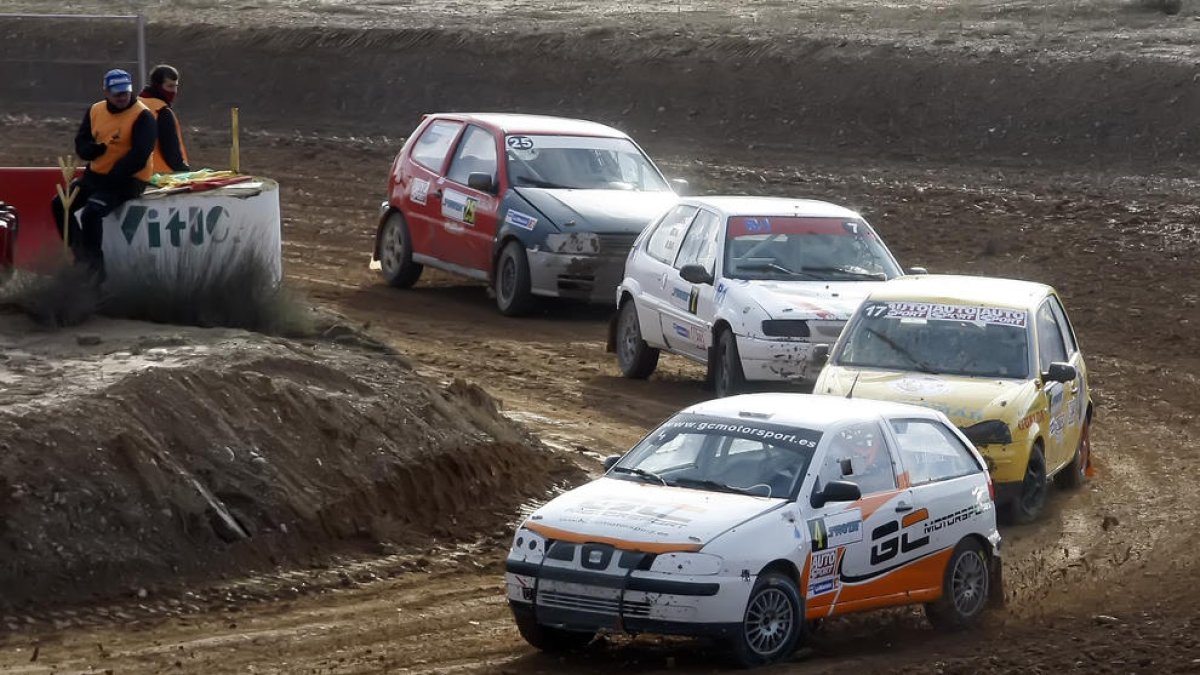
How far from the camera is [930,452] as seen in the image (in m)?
10.7

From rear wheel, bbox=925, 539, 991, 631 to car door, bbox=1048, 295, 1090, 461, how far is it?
303cm

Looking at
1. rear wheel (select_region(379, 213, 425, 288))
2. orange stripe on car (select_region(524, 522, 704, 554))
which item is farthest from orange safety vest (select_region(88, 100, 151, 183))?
rear wheel (select_region(379, 213, 425, 288))

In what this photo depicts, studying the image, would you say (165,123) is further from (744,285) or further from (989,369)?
(989,369)

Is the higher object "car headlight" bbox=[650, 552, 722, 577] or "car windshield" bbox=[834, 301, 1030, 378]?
"car windshield" bbox=[834, 301, 1030, 378]

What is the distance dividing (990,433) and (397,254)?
9.67m

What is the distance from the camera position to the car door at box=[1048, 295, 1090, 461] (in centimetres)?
1359

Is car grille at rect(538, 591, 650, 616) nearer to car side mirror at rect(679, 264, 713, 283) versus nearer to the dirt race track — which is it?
the dirt race track

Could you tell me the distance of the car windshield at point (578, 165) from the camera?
19672 millimetres

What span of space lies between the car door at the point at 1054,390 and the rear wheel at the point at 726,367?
2395 mm

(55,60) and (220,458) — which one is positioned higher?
(55,60)

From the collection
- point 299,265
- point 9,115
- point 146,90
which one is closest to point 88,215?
point 146,90

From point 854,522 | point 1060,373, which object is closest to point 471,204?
point 1060,373

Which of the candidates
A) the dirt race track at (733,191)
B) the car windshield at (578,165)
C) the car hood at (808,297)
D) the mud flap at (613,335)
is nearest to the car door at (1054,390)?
the dirt race track at (733,191)

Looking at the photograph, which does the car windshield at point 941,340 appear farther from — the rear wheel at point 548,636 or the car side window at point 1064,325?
the rear wheel at point 548,636
